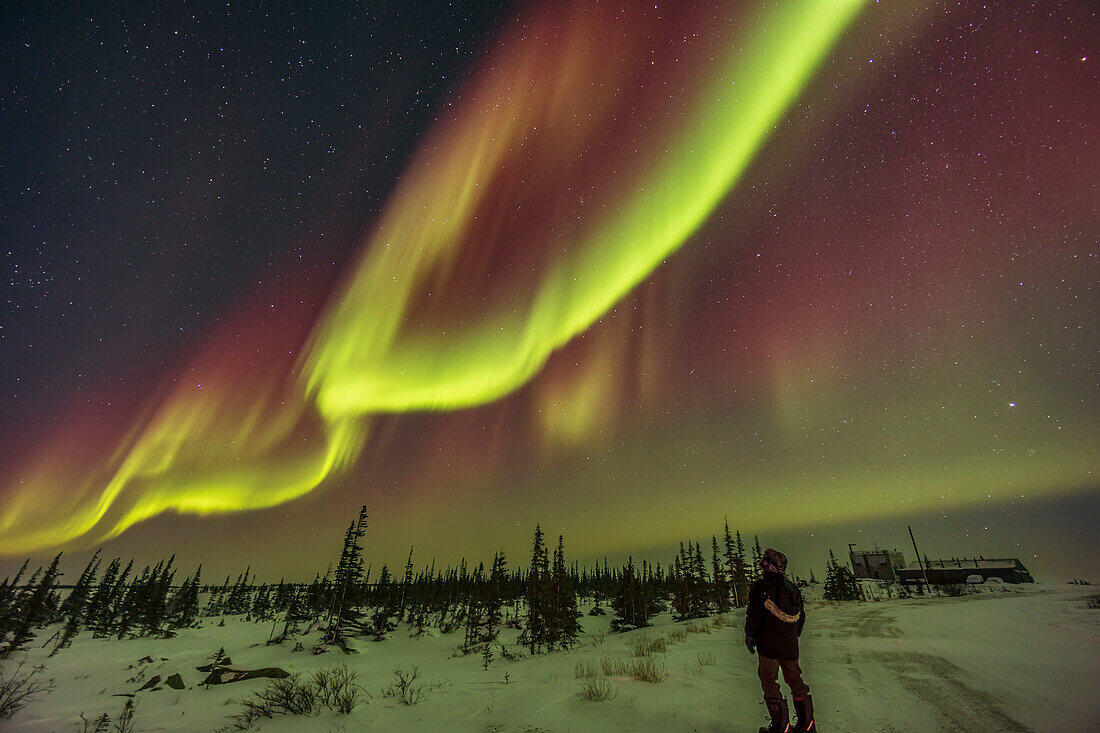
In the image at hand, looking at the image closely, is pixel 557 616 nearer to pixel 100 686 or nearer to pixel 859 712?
pixel 100 686

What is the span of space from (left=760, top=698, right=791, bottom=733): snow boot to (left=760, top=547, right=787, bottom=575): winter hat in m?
1.58

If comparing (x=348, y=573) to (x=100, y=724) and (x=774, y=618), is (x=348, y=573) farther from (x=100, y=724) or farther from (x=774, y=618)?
(x=774, y=618)

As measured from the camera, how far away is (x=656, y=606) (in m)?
73.0

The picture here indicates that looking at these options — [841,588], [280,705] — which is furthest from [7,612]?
[841,588]

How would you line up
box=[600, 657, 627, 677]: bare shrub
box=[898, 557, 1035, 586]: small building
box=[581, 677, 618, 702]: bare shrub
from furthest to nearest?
box=[898, 557, 1035, 586]: small building
box=[600, 657, 627, 677]: bare shrub
box=[581, 677, 618, 702]: bare shrub

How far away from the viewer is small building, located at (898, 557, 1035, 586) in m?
68.3

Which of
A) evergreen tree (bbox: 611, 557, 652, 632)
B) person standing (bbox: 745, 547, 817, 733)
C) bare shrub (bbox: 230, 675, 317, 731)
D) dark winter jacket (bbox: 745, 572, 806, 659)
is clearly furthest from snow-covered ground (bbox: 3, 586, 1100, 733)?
evergreen tree (bbox: 611, 557, 652, 632)

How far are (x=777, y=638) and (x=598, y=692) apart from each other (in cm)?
364

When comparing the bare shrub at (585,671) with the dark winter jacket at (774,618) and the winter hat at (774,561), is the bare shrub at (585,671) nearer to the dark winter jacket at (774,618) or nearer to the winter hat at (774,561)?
the dark winter jacket at (774,618)

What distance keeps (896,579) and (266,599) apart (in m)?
145

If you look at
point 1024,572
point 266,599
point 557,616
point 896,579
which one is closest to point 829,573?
point 896,579

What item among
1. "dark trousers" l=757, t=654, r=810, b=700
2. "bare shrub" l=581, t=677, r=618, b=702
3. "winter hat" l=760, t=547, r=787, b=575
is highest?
"winter hat" l=760, t=547, r=787, b=575

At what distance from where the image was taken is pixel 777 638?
5887 mm

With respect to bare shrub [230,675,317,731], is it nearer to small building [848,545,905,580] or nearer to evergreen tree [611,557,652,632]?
evergreen tree [611,557,652,632]
